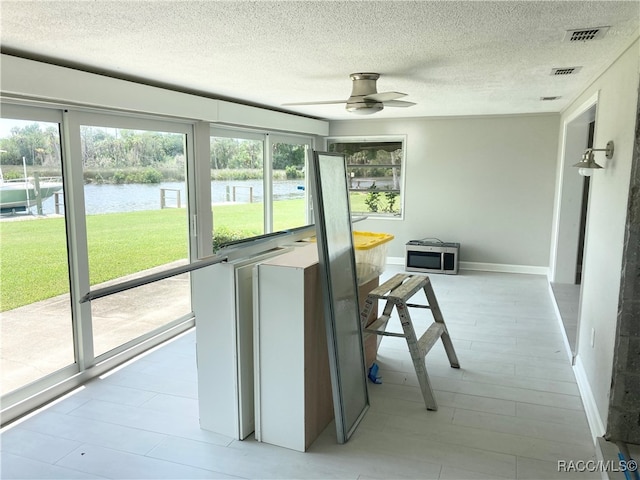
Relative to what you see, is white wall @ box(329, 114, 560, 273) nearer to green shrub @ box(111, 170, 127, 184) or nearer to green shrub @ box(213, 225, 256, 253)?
green shrub @ box(213, 225, 256, 253)

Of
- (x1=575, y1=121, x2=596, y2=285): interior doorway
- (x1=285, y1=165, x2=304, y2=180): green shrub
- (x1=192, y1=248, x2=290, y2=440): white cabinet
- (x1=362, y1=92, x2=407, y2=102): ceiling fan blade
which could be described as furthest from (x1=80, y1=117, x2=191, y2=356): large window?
(x1=575, y1=121, x2=596, y2=285): interior doorway

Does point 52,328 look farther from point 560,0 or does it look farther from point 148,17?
point 560,0

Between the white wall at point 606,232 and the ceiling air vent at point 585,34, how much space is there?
197mm

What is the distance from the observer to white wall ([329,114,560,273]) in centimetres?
668

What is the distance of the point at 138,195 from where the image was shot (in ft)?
13.5

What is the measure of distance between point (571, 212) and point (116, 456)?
18.1 ft

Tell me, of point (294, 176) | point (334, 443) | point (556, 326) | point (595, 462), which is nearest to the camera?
point (595, 462)

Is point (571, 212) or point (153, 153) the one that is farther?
point (571, 212)

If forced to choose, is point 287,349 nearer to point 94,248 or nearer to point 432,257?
point 94,248

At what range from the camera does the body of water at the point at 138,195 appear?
11.8ft

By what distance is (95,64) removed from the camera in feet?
10.5

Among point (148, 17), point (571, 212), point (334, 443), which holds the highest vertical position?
point (148, 17)

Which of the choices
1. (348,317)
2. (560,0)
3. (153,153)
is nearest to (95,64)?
(153,153)

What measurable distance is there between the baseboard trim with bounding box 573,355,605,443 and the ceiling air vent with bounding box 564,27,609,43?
210 centimetres
